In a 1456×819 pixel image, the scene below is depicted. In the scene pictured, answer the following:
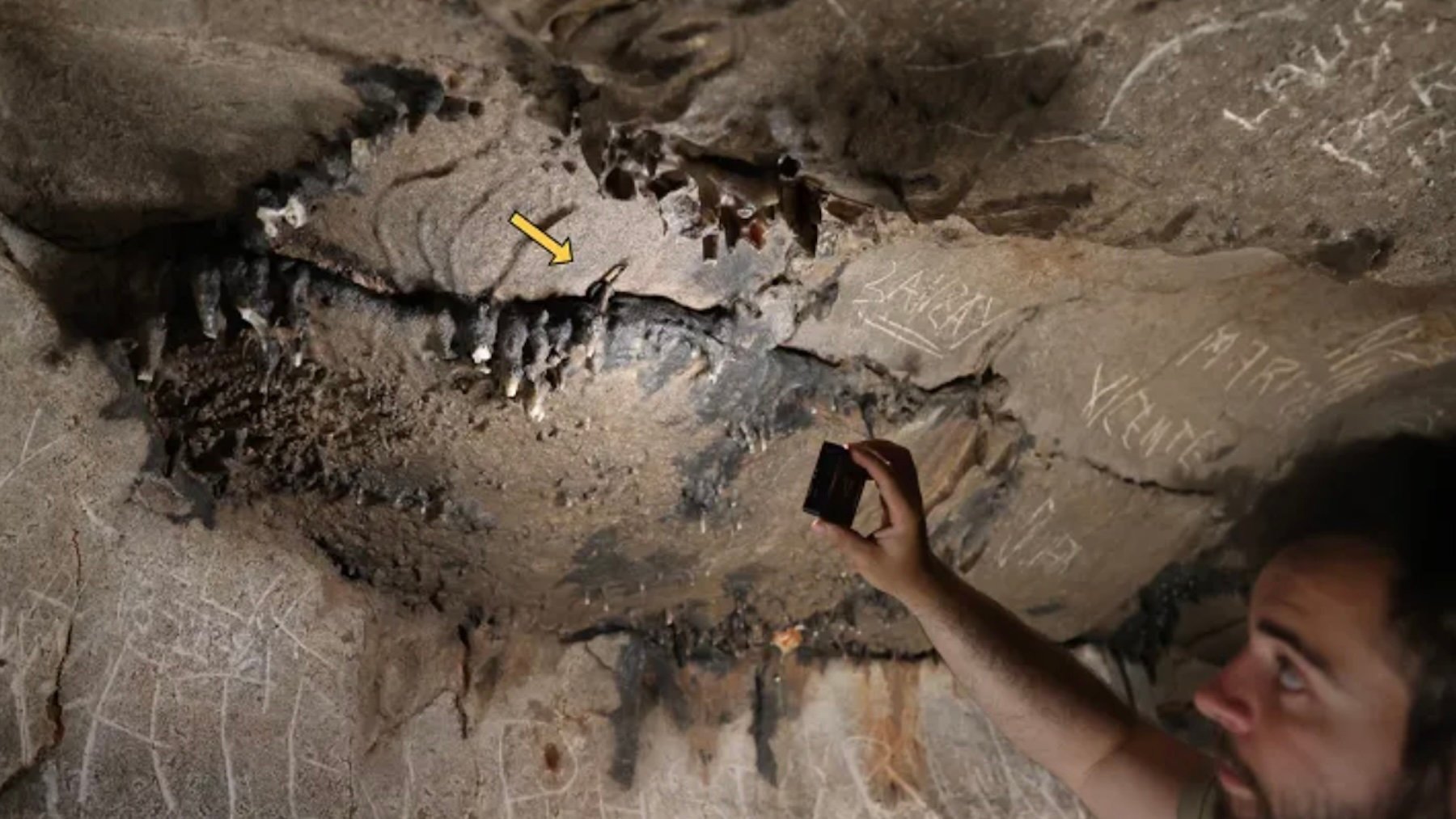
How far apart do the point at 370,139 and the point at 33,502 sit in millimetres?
761

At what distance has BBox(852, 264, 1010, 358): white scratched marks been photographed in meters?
1.95

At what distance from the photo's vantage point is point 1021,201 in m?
1.66

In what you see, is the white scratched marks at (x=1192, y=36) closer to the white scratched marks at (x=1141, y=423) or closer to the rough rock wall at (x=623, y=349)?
the rough rock wall at (x=623, y=349)

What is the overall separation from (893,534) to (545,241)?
69cm

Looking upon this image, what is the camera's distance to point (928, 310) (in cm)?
202

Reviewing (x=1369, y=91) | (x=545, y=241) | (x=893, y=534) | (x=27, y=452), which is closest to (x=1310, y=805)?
(x=893, y=534)

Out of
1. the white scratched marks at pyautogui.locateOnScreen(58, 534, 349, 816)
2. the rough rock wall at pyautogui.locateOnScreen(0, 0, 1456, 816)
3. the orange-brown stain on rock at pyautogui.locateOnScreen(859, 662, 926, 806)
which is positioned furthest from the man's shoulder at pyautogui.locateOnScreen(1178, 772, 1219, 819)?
the white scratched marks at pyautogui.locateOnScreen(58, 534, 349, 816)

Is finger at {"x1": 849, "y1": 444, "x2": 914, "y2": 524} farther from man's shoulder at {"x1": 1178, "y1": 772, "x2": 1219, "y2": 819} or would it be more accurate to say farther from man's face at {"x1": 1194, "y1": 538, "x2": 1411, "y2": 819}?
man's shoulder at {"x1": 1178, "y1": 772, "x2": 1219, "y2": 819}

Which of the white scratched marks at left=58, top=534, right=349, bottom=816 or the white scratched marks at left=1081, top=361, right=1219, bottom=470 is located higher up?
the white scratched marks at left=1081, top=361, right=1219, bottom=470

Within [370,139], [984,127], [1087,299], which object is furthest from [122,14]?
[1087,299]

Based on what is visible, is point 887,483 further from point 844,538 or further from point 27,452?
point 27,452

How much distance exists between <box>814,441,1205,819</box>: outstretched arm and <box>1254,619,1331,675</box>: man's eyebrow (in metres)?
0.36

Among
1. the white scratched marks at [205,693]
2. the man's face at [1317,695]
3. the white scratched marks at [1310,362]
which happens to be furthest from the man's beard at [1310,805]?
the white scratched marks at [205,693]

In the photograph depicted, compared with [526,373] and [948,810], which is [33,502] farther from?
[948,810]
